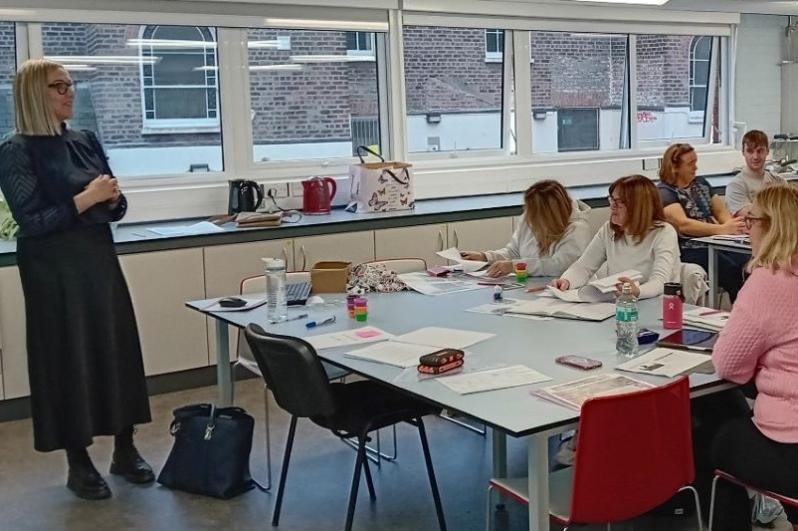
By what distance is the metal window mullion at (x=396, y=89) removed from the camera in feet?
21.1

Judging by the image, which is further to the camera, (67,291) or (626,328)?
(67,291)

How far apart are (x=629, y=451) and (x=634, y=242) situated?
1.89 meters

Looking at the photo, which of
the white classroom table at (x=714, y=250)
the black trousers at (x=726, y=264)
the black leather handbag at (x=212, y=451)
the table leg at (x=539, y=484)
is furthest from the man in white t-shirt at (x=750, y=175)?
the table leg at (x=539, y=484)

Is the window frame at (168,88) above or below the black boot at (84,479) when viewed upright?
above

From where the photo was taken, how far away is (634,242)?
420 centimetres

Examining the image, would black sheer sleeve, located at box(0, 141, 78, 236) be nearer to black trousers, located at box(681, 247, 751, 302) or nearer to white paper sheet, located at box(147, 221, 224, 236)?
white paper sheet, located at box(147, 221, 224, 236)

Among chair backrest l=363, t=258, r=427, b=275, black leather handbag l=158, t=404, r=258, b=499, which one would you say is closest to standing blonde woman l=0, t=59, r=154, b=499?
black leather handbag l=158, t=404, r=258, b=499

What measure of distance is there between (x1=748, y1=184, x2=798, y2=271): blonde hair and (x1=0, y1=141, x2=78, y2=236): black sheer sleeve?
94.1 inches

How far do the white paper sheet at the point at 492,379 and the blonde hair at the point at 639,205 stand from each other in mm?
1466

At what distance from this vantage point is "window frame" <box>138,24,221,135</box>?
5730 mm

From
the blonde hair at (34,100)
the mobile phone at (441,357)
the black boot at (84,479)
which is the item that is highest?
the blonde hair at (34,100)

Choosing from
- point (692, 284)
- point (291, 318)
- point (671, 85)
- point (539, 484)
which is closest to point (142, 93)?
point (291, 318)

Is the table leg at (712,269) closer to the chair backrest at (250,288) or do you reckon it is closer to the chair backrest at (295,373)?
the chair backrest at (250,288)

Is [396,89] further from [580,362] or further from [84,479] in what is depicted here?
[580,362]
